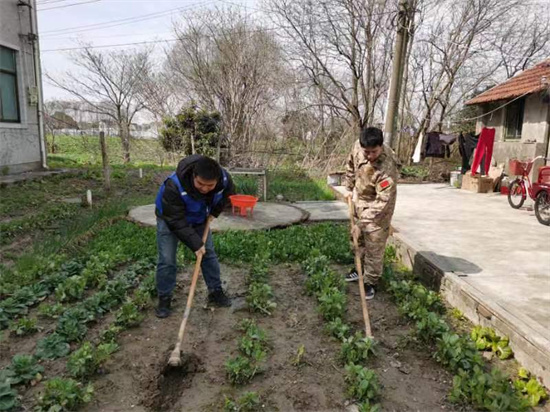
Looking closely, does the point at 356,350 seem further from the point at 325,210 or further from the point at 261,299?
the point at 325,210

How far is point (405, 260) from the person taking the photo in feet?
17.2

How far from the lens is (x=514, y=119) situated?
1146 centimetres

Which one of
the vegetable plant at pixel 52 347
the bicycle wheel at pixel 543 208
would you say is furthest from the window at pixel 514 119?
the vegetable plant at pixel 52 347

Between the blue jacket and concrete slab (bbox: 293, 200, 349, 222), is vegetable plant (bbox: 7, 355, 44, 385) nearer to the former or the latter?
the blue jacket

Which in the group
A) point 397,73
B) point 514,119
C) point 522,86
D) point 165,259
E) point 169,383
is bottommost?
point 169,383

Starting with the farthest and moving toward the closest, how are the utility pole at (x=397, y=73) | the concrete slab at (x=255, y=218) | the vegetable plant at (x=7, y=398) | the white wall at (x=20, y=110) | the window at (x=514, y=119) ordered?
1. the window at (x=514, y=119)
2. the white wall at (x=20, y=110)
3. the utility pole at (x=397, y=73)
4. the concrete slab at (x=255, y=218)
5. the vegetable plant at (x=7, y=398)

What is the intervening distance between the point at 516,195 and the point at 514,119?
4.64 metres

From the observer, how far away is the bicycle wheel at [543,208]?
6.46 metres

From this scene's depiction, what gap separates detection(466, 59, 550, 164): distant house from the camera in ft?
32.3

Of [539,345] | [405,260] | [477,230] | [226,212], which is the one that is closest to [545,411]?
[539,345]

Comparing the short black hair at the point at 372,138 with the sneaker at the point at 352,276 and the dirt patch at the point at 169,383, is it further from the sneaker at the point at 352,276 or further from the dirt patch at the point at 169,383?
the dirt patch at the point at 169,383

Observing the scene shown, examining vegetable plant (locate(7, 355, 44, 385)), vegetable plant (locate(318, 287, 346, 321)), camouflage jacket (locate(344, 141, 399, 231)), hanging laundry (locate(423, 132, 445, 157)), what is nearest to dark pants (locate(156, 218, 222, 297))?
vegetable plant (locate(7, 355, 44, 385))

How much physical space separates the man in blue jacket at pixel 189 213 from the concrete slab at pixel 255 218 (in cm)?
235

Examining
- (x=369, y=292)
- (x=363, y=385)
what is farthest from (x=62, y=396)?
(x=369, y=292)
